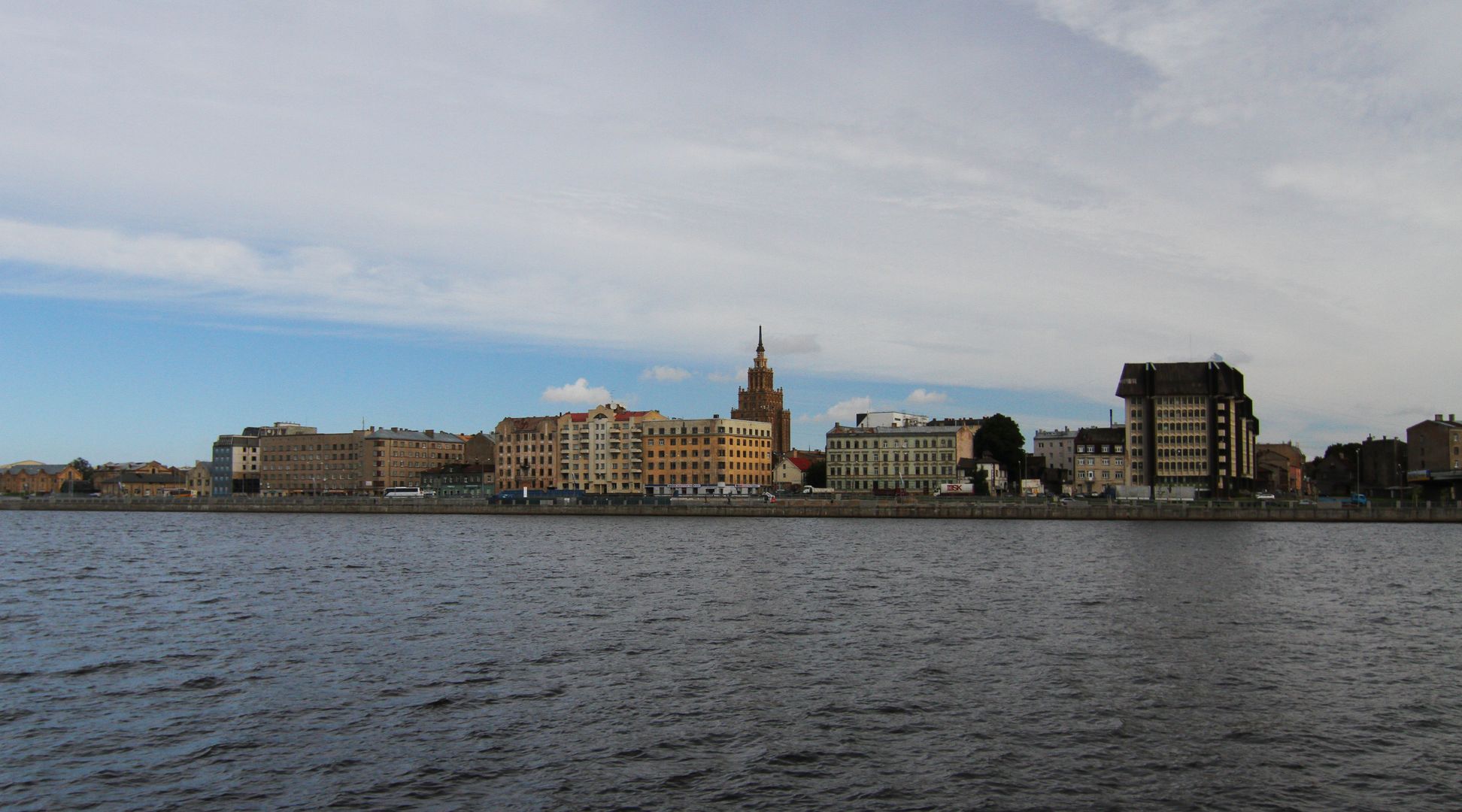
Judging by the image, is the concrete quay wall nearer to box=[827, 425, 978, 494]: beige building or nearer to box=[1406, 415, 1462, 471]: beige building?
box=[827, 425, 978, 494]: beige building

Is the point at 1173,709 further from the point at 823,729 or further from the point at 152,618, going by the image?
the point at 152,618

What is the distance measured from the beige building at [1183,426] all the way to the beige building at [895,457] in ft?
93.0

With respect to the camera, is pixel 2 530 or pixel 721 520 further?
pixel 721 520

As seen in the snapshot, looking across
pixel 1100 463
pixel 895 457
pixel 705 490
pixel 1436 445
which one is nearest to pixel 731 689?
pixel 895 457

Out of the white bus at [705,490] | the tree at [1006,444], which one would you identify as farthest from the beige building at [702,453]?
the tree at [1006,444]

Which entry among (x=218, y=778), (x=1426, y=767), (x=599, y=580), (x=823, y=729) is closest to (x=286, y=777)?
(x=218, y=778)

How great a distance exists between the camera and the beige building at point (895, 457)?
18200cm

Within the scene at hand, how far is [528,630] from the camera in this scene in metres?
39.1

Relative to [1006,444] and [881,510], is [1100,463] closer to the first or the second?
[1006,444]

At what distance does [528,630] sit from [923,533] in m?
70.3

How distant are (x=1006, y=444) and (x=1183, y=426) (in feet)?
96.1

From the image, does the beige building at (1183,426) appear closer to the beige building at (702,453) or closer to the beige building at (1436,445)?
the beige building at (1436,445)

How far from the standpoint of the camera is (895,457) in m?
186

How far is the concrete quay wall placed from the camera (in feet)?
423
